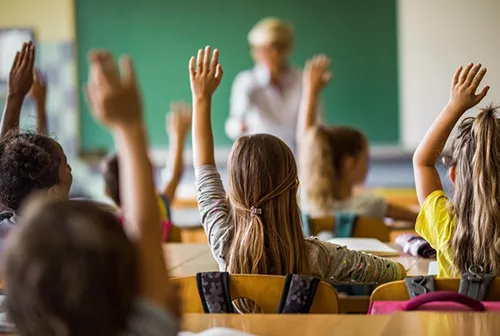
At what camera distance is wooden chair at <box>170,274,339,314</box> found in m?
1.82

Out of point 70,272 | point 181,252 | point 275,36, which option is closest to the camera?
point 70,272

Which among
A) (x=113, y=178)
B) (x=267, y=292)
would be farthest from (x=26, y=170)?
(x=113, y=178)

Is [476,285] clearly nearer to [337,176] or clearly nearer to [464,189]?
[464,189]

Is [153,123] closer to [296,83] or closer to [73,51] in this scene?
[73,51]

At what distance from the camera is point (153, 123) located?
24.9 ft

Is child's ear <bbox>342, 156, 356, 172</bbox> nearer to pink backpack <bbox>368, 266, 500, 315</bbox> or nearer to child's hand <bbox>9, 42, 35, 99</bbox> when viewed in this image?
child's hand <bbox>9, 42, 35, 99</bbox>

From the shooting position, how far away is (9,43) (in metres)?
7.67

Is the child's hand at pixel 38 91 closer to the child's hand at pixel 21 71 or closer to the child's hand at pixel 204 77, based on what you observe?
the child's hand at pixel 21 71

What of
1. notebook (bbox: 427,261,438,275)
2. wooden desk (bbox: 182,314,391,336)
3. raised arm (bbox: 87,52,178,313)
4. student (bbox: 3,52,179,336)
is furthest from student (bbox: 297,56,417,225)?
student (bbox: 3,52,179,336)

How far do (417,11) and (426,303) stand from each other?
5665 millimetres

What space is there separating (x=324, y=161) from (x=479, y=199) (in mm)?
1888

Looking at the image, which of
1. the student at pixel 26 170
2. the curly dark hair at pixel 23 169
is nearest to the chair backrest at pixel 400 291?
the student at pixel 26 170

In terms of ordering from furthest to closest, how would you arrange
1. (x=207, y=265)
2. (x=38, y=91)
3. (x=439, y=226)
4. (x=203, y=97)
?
(x=38, y=91), (x=207, y=265), (x=203, y=97), (x=439, y=226)

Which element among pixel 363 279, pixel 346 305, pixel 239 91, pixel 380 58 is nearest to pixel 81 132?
pixel 239 91
